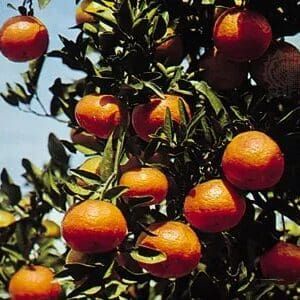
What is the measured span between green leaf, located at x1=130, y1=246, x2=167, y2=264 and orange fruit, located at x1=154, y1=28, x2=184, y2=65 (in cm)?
48

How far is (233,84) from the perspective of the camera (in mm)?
1794

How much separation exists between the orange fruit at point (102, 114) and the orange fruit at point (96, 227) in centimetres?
22

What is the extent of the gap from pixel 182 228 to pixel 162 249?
0.07 meters

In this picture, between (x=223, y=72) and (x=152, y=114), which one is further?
(x=223, y=72)

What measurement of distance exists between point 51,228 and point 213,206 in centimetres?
127

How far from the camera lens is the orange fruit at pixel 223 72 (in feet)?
5.86

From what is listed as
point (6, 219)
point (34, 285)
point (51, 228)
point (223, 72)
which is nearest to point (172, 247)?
point (223, 72)

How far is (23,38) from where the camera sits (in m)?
1.92

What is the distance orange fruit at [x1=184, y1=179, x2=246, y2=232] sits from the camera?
1582mm

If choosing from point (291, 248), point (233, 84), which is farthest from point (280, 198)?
point (233, 84)

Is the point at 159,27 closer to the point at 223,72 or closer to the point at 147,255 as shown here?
the point at 223,72

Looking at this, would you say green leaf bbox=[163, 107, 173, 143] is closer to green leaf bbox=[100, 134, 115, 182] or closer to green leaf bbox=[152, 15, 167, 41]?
green leaf bbox=[100, 134, 115, 182]

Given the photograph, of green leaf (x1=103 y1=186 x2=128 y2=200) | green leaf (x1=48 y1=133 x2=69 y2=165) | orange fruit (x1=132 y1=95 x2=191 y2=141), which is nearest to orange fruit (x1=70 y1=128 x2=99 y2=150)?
green leaf (x1=48 y1=133 x2=69 y2=165)

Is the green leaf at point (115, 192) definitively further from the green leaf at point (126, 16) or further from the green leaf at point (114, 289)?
the green leaf at point (126, 16)
